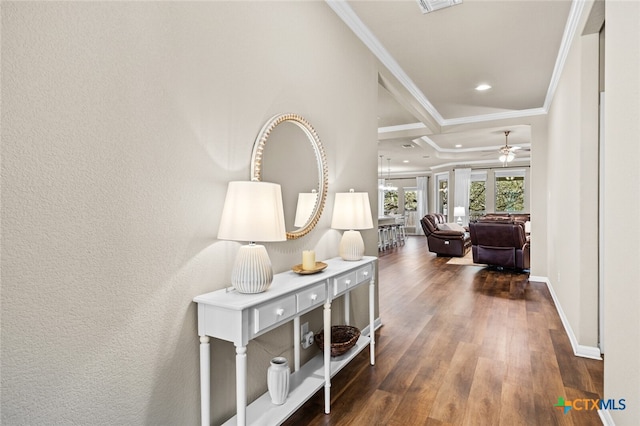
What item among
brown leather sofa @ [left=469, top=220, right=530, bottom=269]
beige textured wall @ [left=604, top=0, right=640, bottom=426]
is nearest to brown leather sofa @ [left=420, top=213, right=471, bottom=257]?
brown leather sofa @ [left=469, top=220, right=530, bottom=269]

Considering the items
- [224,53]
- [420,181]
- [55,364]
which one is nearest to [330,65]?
[224,53]

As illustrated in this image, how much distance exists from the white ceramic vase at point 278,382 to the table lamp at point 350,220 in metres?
0.96

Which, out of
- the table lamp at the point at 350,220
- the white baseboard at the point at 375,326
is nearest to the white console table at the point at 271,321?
the table lamp at the point at 350,220

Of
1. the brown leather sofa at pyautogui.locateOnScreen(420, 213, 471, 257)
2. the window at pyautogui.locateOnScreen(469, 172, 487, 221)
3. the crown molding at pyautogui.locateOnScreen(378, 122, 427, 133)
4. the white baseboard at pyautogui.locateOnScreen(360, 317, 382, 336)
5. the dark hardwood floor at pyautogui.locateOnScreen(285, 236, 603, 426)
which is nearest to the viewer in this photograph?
the dark hardwood floor at pyautogui.locateOnScreen(285, 236, 603, 426)

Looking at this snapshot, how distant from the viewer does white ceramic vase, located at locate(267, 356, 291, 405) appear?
1827mm

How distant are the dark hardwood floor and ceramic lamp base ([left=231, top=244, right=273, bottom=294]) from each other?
0.92 metres

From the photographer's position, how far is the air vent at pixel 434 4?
8.65 ft

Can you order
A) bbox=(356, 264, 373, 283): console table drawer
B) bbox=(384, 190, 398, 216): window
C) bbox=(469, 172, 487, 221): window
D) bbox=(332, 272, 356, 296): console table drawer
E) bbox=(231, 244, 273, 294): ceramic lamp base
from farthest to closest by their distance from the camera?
1. bbox=(384, 190, 398, 216): window
2. bbox=(469, 172, 487, 221): window
3. bbox=(356, 264, 373, 283): console table drawer
4. bbox=(332, 272, 356, 296): console table drawer
5. bbox=(231, 244, 273, 294): ceramic lamp base

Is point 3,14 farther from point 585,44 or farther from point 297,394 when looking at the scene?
point 585,44

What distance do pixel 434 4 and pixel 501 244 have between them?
4.74 metres

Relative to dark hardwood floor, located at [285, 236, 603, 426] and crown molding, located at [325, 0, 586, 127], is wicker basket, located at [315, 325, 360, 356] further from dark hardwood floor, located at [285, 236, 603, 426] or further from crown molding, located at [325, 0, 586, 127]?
crown molding, located at [325, 0, 586, 127]

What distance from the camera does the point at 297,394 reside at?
6.40 ft

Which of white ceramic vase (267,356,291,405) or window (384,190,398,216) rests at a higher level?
window (384,190,398,216)

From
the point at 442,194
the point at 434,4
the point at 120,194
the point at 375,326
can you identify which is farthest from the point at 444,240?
the point at 120,194
